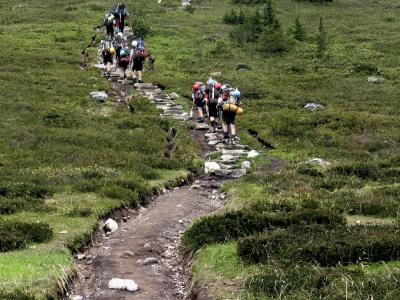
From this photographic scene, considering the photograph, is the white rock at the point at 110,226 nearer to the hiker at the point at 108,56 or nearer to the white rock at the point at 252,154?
the white rock at the point at 252,154

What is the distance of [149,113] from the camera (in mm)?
37688

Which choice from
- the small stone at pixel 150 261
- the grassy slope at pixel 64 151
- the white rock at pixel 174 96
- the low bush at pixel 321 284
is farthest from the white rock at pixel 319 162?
the white rock at pixel 174 96

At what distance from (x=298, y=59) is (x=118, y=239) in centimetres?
3961

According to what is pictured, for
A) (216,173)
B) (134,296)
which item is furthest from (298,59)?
(134,296)

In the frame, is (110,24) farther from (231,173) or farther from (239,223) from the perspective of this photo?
(239,223)

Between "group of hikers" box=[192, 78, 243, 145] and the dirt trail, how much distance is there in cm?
333

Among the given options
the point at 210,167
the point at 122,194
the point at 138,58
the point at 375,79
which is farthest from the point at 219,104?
the point at 375,79

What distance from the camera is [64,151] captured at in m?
28.5

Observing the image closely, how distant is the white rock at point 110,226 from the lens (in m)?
19.3

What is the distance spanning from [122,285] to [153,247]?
131 inches

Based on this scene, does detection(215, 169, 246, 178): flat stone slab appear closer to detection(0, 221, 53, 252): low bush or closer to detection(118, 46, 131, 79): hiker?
detection(0, 221, 53, 252): low bush

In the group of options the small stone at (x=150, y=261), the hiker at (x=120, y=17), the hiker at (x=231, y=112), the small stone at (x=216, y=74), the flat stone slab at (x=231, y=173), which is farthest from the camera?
the hiker at (x=120, y=17)

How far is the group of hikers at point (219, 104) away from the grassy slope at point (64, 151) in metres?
2.07

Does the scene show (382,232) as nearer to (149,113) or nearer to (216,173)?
(216,173)
